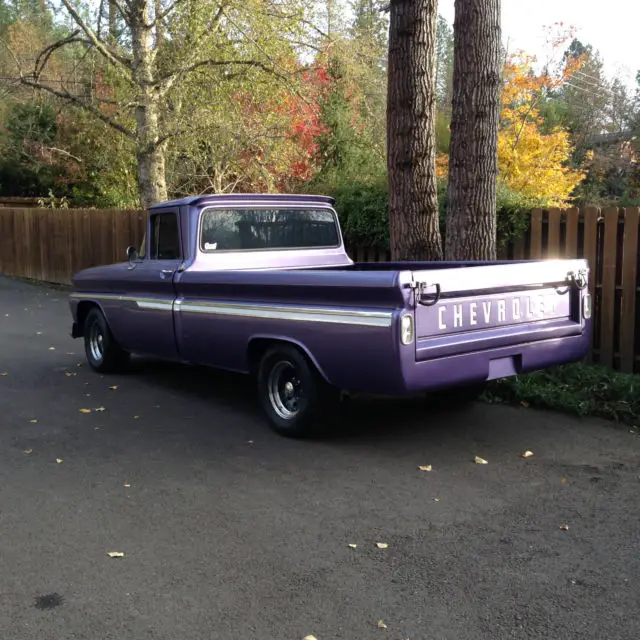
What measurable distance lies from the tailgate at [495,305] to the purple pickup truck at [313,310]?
0.4 inches

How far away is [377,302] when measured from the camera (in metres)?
5.15

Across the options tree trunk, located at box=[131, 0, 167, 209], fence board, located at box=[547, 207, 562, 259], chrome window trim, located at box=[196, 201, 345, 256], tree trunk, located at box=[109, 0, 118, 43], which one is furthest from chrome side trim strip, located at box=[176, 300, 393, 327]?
tree trunk, located at box=[109, 0, 118, 43]

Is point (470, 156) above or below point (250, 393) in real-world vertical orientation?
above

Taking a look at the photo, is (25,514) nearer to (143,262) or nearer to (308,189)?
(143,262)

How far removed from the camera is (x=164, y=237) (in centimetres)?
764

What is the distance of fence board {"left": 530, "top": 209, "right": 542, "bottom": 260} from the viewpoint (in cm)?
887

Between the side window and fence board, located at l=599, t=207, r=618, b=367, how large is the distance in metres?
4.32

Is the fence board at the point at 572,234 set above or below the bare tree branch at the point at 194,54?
below

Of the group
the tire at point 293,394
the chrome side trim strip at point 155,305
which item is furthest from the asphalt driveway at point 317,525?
the chrome side trim strip at point 155,305

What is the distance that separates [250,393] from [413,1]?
431 cm

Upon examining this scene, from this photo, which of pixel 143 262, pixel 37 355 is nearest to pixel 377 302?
pixel 143 262

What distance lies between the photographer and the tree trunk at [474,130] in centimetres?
792

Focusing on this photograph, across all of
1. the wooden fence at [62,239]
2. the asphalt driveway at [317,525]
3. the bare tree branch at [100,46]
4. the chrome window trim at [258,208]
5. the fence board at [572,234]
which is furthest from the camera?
the wooden fence at [62,239]

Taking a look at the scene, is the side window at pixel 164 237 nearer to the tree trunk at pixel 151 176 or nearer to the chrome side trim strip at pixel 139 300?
the chrome side trim strip at pixel 139 300
